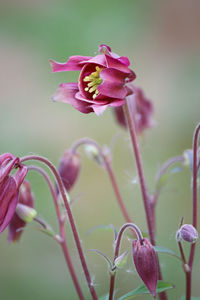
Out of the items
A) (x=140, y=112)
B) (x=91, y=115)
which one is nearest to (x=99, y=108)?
(x=140, y=112)

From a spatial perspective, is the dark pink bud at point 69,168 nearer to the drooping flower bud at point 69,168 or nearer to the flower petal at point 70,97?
the drooping flower bud at point 69,168

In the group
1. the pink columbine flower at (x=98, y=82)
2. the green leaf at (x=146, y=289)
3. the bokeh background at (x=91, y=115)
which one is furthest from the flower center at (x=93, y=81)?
the bokeh background at (x=91, y=115)

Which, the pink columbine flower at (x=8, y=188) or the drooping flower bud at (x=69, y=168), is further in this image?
the drooping flower bud at (x=69, y=168)

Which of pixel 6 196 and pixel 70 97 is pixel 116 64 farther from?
pixel 6 196

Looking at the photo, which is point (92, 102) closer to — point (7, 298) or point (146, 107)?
point (146, 107)

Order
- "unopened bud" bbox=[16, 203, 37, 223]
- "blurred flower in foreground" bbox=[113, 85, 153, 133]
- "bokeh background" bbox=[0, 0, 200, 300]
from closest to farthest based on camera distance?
"unopened bud" bbox=[16, 203, 37, 223] → "blurred flower in foreground" bbox=[113, 85, 153, 133] → "bokeh background" bbox=[0, 0, 200, 300]

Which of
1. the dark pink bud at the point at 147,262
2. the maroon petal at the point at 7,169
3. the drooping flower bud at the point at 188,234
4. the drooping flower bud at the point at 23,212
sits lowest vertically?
the dark pink bud at the point at 147,262

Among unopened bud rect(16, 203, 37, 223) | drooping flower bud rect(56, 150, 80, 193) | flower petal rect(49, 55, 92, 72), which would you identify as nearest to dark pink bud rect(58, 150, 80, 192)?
drooping flower bud rect(56, 150, 80, 193)

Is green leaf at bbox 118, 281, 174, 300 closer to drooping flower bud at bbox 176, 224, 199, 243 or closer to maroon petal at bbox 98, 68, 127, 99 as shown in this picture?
drooping flower bud at bbox 176, 224, 199, 243
